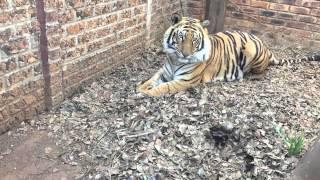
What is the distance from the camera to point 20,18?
11.2ft

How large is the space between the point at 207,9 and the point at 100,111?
2.98m

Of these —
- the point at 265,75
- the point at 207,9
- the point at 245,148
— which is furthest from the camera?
the point at 207,9

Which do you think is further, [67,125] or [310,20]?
[310,20]

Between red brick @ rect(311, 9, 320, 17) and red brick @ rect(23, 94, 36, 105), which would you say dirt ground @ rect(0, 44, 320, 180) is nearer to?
red brick @ rect(23, 94, 36, 105)

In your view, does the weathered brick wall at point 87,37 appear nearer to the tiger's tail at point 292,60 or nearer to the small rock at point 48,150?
the small rock at point 48,150

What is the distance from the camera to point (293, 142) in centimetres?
329

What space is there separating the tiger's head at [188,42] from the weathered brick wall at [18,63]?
134 cm

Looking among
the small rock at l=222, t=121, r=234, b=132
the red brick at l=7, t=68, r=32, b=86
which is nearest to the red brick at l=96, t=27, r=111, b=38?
the red brick at l=7, t=68, r=32, b=86

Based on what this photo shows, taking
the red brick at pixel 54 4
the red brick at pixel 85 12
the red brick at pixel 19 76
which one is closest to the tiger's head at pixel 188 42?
the red brick at pixel 85 12

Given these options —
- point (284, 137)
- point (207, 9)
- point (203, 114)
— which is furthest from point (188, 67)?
point (207, 9)

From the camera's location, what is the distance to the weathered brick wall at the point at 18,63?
11.0 ft

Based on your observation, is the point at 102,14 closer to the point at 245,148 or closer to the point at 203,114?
the point at 203,114

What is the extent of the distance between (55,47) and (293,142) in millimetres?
2178

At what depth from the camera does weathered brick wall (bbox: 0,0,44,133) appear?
132 inches
